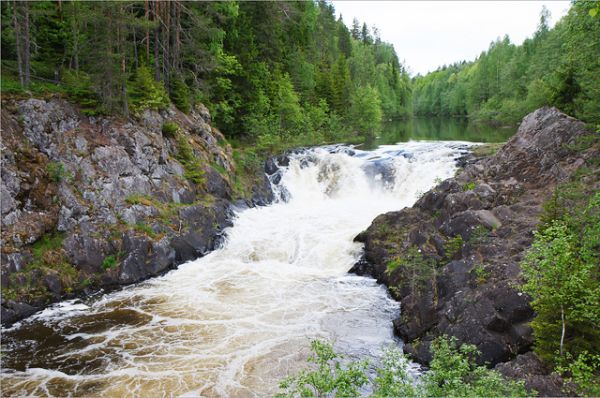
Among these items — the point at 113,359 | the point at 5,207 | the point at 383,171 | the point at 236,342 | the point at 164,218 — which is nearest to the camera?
the point at 113,359

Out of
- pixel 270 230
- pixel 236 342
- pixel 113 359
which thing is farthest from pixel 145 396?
pixel 270 230

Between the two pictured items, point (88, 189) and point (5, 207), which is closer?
point (5, 207)

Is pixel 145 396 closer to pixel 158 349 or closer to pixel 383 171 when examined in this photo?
pixel 158 349

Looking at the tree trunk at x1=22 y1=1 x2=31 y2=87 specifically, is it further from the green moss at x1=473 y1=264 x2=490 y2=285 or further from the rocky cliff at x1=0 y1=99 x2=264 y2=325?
the green moss at x1=473 y1=264 x2=490 y2=285

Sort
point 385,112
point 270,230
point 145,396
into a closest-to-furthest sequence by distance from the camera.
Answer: point 145,396, point 270,230, point 385,112

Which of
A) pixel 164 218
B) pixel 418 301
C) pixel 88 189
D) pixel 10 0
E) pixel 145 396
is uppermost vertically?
pixel 10 0

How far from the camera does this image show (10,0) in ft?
60.5

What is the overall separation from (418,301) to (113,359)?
869 centimetres

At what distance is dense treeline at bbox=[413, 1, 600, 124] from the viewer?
1515cm

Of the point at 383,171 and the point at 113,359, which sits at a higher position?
the point at 383,171

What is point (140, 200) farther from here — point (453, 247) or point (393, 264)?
point (453, 247)

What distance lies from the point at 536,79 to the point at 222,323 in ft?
167

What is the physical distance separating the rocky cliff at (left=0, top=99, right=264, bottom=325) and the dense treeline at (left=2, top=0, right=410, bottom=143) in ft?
5.09

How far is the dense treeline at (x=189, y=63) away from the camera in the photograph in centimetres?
1820
